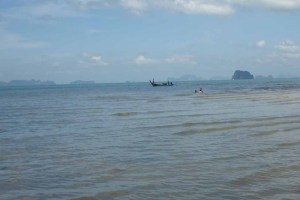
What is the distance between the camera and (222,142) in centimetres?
1777

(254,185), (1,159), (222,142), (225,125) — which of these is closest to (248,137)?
(222,142)

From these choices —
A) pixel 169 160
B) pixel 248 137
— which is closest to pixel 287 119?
pixel 248 137

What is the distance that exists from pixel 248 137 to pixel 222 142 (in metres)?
1.92

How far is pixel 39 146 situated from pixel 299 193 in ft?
38.8

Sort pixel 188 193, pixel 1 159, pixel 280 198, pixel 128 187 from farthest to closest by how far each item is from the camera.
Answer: pixel 1 159
pixel 128 187
pixel 188 193
pixel 280 198

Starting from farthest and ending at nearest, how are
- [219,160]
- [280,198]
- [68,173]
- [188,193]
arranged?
[219,160] < [68,173] < [188,193] < [280,198]

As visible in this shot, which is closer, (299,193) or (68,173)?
(299,193)

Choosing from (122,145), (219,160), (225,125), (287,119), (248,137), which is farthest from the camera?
(287,119)

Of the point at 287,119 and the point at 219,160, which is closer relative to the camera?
the point at 219,160

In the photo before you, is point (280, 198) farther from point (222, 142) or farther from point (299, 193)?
point (222, 142)

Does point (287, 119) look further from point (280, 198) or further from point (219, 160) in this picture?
point (280, 198)

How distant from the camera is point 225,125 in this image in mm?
24094

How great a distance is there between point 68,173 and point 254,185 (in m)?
5.45

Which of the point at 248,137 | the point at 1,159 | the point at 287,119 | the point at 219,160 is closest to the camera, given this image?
the point at 219,160
